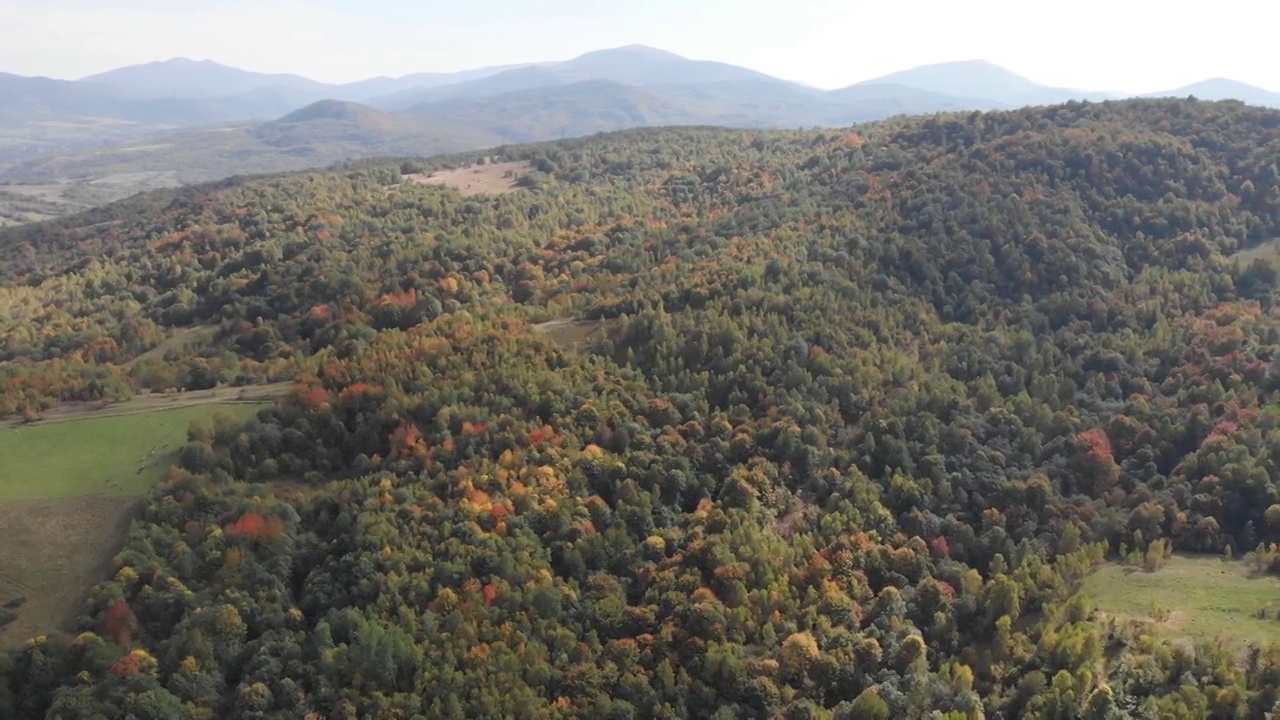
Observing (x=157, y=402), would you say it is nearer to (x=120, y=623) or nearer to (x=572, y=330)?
(x=120, y=623)

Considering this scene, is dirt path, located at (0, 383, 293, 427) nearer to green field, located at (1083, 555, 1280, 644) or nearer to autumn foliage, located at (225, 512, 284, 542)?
autumn foliage, located at (225, 512, 284, 542)

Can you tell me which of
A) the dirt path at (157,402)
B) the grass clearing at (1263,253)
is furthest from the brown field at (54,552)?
the grass clearing at (1263,253)

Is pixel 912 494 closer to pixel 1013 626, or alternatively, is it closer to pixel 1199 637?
pixel 1013 626

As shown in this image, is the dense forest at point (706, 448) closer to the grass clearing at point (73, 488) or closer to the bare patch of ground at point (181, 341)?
the bare patch of ground at point (181, 341)

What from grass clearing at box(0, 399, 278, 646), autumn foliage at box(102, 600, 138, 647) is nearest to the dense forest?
autumn foliage at box(102, 600, 138, 647)

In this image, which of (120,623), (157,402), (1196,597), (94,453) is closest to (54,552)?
(94,453)
